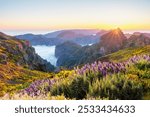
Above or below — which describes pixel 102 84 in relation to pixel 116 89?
above

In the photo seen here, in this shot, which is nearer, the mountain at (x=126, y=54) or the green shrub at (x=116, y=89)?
the green shrub at (x=116, y=89)

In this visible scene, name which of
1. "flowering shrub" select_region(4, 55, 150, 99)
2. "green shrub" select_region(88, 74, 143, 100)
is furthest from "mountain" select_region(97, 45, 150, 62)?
"green shrub" select_region(88, 74, 143, 100)

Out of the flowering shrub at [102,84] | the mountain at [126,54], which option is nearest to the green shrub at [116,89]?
the flowering shrub at [102,84]

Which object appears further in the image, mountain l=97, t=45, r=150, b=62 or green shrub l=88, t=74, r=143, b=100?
mountain l=97, t=45, r=150, b=62

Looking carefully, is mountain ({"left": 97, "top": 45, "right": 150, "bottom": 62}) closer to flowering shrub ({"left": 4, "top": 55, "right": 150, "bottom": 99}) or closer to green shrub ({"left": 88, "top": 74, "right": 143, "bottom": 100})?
flowering shrub ({"left": 4, "top": 55, "right": 150, "bottom": 99})

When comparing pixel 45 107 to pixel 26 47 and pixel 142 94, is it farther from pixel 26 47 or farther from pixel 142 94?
pixel 26 47

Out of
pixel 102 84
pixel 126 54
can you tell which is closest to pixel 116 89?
pixel 102 84

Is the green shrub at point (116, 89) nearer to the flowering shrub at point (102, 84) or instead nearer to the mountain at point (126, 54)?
the flowering shrub at point (102, 84)

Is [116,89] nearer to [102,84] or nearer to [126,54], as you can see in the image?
[102,84]

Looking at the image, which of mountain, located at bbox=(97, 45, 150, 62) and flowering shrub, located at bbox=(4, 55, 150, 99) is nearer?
flowering shrub, located at bbox=(4, 55, 150, 99)

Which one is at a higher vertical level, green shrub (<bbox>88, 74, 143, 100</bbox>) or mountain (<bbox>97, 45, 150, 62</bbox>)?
green shrub (<bbox>88, 74, 143, 100</bbox>)

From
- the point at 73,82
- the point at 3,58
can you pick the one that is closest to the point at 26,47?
the point at 3,58
